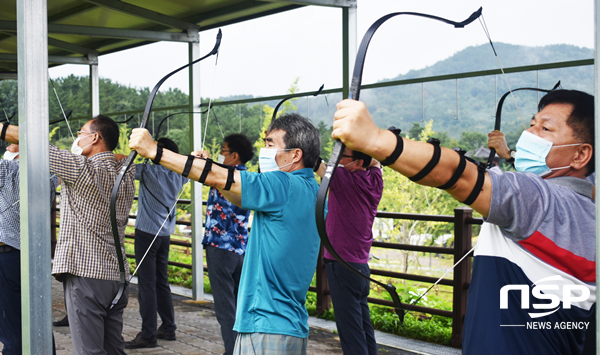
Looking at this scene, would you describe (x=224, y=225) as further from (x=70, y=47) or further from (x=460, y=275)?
(x=70, y=47)

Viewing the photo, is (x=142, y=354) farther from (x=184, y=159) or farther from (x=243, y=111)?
(x=243, y=111)

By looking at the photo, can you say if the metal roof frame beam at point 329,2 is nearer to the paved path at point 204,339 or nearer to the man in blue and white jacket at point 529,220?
the paved path at point 204,339

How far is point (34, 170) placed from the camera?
2205 millimetres

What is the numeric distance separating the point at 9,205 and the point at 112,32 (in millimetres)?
2863

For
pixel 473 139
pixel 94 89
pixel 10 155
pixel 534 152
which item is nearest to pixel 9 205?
pixel 10 155

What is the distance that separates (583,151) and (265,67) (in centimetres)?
1329

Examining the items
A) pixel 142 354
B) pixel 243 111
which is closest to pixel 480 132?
pixel 243 111

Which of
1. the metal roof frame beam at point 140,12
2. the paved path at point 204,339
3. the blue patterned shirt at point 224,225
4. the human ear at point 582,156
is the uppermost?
the metal roof frame beam at point 140,12

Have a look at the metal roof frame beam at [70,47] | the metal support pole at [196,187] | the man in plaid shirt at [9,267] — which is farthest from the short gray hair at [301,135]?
the metal roof frame beam at [70,47]

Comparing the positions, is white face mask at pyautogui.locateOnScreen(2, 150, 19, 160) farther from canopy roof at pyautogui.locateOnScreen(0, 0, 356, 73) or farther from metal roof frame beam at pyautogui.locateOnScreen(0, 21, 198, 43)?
metal roof frame beam at pyautogui.locateOnScreen(0, 21, 198, 43)

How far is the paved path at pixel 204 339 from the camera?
427cm

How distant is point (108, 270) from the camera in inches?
115

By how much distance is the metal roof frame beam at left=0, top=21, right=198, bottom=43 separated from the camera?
17.8 ft

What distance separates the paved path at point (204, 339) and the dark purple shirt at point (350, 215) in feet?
4.04
